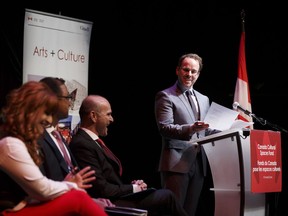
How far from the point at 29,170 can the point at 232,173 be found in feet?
6.50

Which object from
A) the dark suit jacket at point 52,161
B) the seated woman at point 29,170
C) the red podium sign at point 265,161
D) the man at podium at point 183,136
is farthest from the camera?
the man at podium at point 183,136

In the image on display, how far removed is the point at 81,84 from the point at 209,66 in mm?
1876

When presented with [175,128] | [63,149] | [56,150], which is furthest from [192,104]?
[56,150]

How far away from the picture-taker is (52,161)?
2.75m

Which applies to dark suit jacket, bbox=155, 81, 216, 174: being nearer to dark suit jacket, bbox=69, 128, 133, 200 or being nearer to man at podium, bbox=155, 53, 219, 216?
man at podium, bbox=155, 53, 219, 216

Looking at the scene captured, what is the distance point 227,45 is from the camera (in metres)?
6.15

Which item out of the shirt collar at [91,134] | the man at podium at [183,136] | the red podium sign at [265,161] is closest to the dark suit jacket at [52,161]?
the shirt collar at [91,134]

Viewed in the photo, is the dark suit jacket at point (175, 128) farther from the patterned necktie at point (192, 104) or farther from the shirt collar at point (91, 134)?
the shirt collar at point (91, 134)

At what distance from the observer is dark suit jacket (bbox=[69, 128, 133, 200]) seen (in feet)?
10.1

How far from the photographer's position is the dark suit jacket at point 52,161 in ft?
8.89

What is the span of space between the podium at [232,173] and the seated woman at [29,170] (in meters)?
1.60

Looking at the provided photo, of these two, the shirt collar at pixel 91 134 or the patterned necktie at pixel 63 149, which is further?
the shirt collar at pixel 91 134

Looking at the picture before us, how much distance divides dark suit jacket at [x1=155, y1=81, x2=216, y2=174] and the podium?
12 cm

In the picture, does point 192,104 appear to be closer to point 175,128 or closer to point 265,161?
point 175,128
